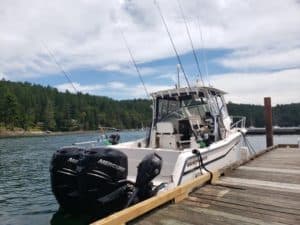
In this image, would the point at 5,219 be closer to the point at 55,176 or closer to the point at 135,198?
the point at 55,176

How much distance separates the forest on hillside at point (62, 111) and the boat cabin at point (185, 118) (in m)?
95.7

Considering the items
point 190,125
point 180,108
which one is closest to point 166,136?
point 190,125

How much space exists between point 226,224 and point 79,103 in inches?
5258

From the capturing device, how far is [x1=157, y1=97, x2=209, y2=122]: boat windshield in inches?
418

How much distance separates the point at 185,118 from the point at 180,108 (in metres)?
0.47

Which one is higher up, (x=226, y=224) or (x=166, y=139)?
(x=166, y=139)

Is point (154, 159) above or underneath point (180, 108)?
underneath

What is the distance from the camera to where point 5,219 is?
897 centimetres

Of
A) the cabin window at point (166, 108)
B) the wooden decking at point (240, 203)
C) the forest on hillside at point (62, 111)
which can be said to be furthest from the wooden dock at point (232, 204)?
the forest on hillside at point (62, 111)

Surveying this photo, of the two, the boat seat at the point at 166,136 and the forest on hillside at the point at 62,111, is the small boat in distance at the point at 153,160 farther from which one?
the forest on hillside at the point at 62,111

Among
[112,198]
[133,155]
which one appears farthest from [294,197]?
[133,155]

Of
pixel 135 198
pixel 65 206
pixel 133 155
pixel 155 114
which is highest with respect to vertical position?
pixel 155 114

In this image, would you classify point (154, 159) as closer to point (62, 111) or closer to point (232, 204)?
point (232, 204)

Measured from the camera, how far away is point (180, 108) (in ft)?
35.3
